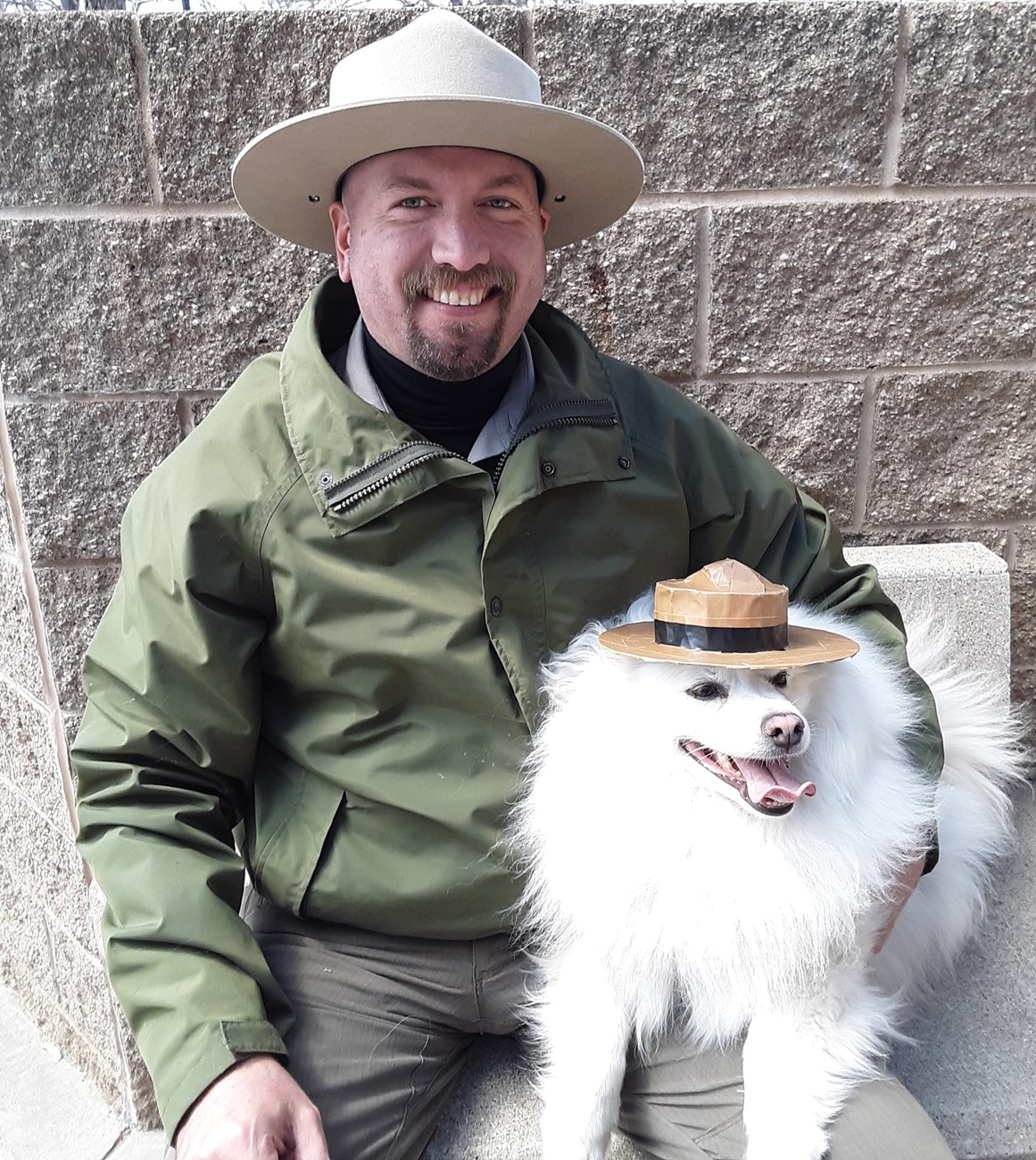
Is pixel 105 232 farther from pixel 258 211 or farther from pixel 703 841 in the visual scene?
pixel 703 841

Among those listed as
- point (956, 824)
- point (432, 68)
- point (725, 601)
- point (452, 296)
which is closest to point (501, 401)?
point (452, 296)

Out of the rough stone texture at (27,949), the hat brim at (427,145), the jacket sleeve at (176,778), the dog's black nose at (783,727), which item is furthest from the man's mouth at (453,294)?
the rough stone texture at (27,949)

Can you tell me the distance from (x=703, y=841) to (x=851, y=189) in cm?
176

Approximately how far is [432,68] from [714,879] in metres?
1.35

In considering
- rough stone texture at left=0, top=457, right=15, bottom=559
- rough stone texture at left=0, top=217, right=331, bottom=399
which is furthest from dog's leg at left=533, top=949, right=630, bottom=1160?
rough stone texture at left=0, top=457, right=15, bottom=559

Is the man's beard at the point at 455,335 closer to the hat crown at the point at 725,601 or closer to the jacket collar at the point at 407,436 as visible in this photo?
the jacket collar at the point at 407,436

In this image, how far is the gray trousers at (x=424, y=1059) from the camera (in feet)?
4.71

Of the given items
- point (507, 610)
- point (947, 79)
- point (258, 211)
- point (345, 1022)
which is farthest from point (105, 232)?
point (947, 79)

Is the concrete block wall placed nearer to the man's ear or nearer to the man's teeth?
the man's ear

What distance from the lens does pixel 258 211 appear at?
182 centimetres

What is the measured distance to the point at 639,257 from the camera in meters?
2.35

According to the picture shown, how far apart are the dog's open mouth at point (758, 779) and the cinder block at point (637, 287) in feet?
4.46

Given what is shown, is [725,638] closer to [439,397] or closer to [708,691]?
[708,691]

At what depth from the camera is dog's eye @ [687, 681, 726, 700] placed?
132cm
